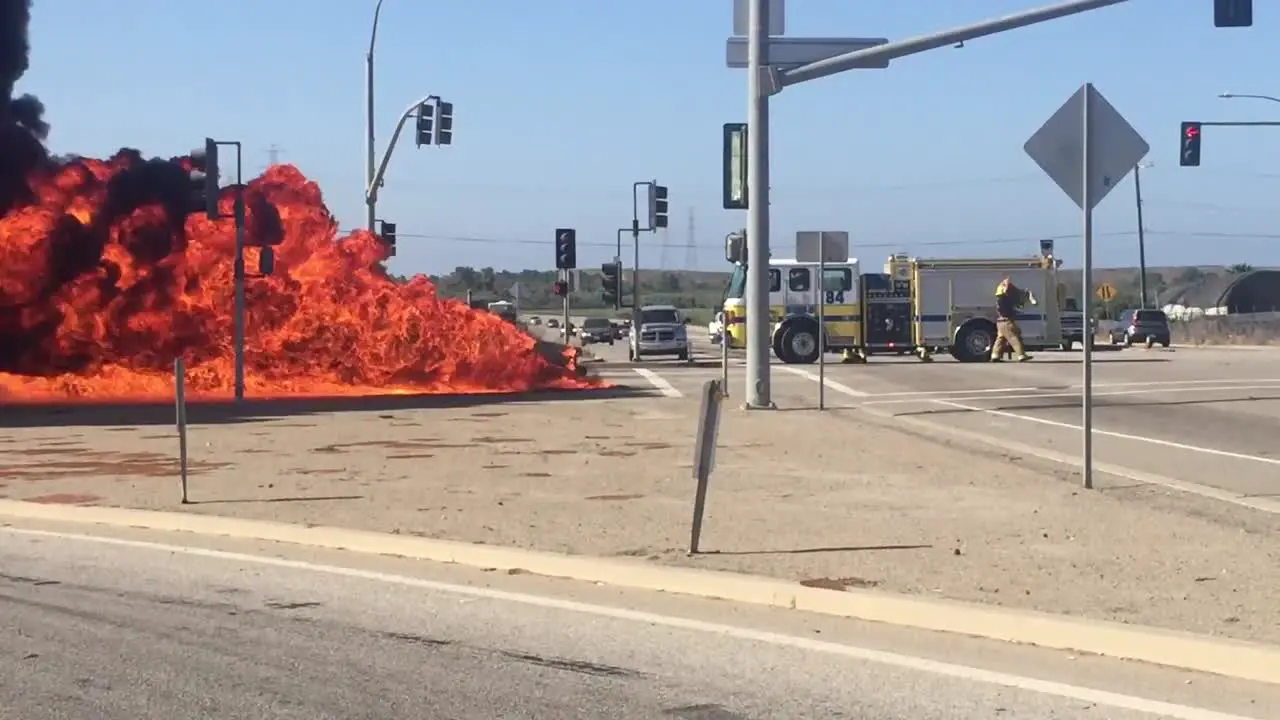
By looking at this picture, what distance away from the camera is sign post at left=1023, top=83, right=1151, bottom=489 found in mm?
12891

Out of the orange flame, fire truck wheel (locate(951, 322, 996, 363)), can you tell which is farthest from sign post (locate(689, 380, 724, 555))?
fire truck wheel (locate(951, 322, 996, 363))

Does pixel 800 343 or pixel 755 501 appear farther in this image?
pixel 800 343

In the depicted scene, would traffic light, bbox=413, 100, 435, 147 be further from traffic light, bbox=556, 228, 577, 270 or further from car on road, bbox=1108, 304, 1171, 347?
car on road, bbox=1108, 304, 1171, 347

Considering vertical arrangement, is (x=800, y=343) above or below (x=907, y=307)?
below

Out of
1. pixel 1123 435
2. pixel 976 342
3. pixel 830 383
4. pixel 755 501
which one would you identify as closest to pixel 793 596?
pixel 755 501

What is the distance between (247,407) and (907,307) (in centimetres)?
2020

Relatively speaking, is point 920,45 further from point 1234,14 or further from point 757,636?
point 757,636

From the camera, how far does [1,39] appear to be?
32.9m

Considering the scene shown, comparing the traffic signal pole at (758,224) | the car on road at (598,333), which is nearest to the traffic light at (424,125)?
the traffic signal pole at (758,224)

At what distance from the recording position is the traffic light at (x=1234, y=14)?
20.6 m

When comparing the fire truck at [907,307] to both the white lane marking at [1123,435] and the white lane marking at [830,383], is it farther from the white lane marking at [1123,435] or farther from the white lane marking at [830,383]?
the white lane marking at [1123,435]

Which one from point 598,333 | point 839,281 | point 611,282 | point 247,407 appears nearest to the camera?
point 247,407

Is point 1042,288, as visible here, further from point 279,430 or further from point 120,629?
point 120,629

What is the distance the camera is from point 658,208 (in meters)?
43.9
